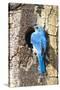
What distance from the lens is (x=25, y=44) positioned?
164cm

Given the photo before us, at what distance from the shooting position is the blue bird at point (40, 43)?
1.66 metres

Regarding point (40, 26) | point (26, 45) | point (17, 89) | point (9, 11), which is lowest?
point (17, 89)

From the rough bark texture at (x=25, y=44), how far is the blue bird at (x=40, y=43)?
1.2 inches

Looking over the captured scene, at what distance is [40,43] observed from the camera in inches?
65.4

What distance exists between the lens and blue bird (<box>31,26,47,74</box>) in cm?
166

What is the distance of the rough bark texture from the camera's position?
Result: 1625mm

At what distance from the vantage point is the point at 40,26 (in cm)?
167

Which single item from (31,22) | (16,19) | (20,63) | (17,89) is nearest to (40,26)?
(31,22)

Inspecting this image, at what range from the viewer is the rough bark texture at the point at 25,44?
162 cm

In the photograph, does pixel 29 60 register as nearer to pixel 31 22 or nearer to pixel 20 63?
pixel 20 63

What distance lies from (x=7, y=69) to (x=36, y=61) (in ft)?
0.70

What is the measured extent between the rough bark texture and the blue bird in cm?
3

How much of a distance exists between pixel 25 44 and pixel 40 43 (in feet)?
0.36

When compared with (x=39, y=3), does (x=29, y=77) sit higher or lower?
lower
